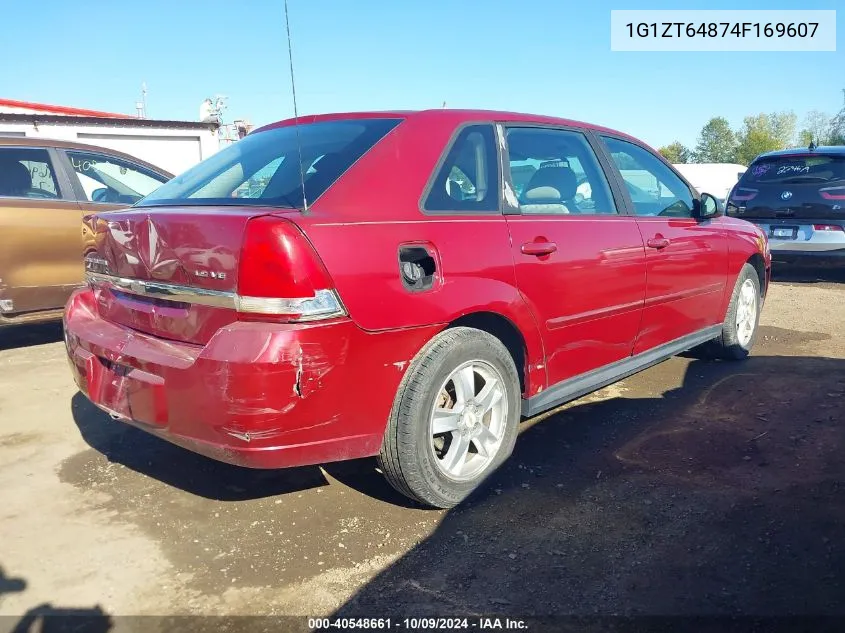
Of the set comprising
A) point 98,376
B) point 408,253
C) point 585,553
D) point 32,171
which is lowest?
point 585,553

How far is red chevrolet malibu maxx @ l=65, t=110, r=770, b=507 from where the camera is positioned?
2.31m

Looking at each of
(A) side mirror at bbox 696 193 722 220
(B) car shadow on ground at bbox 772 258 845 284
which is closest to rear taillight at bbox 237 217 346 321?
(A) side mirror at bbox 696 193 722 220

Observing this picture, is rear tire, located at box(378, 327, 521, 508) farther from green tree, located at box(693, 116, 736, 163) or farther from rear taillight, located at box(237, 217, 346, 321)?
green tree, located at box(693, 116, 736, 163)

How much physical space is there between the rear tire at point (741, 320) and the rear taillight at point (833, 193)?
3.46 m

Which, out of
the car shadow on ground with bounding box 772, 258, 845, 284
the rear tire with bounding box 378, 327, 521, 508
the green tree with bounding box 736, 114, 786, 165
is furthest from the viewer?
the green tree with bounding box 736, 114, 786, 165

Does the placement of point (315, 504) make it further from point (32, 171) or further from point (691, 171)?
point (691, 171)

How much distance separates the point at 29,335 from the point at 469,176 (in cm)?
516

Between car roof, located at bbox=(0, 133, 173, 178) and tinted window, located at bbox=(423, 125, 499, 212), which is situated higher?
car roof, located at bbox=(0, 133, 173, 178)

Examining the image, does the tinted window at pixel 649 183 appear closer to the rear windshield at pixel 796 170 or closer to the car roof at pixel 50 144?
the car roof at pixel 50 144

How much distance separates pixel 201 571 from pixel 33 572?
609 millimetres

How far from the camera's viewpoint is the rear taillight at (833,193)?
25.6 ft

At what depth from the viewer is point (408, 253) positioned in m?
2.60

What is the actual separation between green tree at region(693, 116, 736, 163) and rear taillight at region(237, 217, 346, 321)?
283ft

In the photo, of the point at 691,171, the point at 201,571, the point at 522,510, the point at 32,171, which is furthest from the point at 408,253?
the point at 691,171
